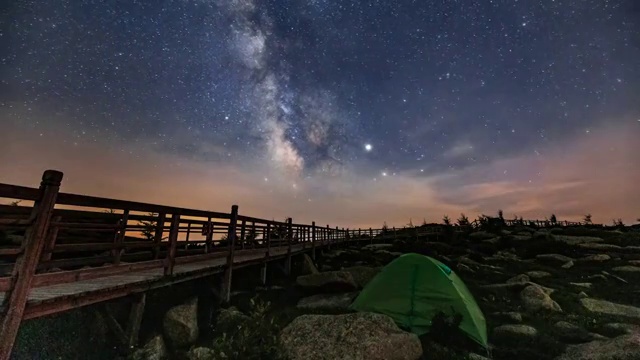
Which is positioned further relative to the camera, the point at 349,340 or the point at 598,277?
the point at 598,277

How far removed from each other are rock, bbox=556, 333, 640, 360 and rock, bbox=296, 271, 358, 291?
6306mm

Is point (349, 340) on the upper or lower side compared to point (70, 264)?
lower

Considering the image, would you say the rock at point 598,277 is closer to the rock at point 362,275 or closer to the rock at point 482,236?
the rock at point 362,275

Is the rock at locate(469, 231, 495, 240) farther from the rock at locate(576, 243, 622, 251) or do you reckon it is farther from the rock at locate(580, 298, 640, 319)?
the rock at locate(580, 298, 640, 319)

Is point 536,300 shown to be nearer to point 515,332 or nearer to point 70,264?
point 515,332

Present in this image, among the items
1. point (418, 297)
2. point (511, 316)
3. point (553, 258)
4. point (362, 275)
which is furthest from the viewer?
point (553, 258)

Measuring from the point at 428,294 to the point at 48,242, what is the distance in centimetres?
953

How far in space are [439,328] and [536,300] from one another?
6073 millimetres

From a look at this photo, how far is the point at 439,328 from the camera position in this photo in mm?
7992

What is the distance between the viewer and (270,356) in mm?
6555

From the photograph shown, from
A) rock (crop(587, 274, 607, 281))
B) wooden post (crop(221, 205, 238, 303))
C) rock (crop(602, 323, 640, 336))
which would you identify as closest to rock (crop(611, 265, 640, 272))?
rock (crop(587, 274, 607, 281))

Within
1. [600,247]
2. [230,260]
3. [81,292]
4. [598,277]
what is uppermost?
[600,247]

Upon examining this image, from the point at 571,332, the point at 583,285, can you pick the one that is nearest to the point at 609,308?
the point at 583,285

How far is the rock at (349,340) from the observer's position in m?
6.17
